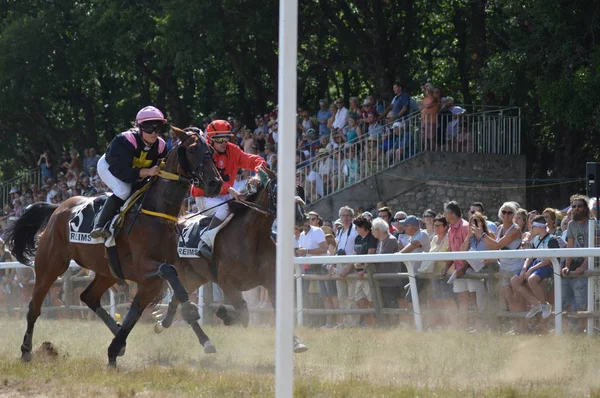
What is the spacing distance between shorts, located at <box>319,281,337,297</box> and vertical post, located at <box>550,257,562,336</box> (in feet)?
11.1

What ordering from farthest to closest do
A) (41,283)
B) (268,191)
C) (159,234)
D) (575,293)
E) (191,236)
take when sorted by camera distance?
(191,236)
(41,283)
(268,191)
(575,293)
(159,234)

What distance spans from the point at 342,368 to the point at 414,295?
2.52m

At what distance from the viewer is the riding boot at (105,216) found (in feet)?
35.5

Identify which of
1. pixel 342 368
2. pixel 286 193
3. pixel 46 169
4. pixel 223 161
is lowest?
pixel 342 368

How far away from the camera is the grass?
27.2ft

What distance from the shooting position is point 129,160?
1082 centimetres

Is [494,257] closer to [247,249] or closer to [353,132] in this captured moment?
[247,249]

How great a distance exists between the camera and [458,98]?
99.6 feet

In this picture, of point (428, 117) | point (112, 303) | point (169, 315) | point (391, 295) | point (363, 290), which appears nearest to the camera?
point (169, 315)

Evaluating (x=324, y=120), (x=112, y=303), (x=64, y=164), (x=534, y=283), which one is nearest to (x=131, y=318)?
(x=534, y=283)

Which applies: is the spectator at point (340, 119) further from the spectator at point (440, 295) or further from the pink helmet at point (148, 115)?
the pink helmet at point (148, 115)

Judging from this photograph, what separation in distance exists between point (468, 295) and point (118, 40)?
17635 mm

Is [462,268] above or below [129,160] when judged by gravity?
below

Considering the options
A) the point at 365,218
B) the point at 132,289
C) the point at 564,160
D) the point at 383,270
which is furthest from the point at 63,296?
the point at 564,160
